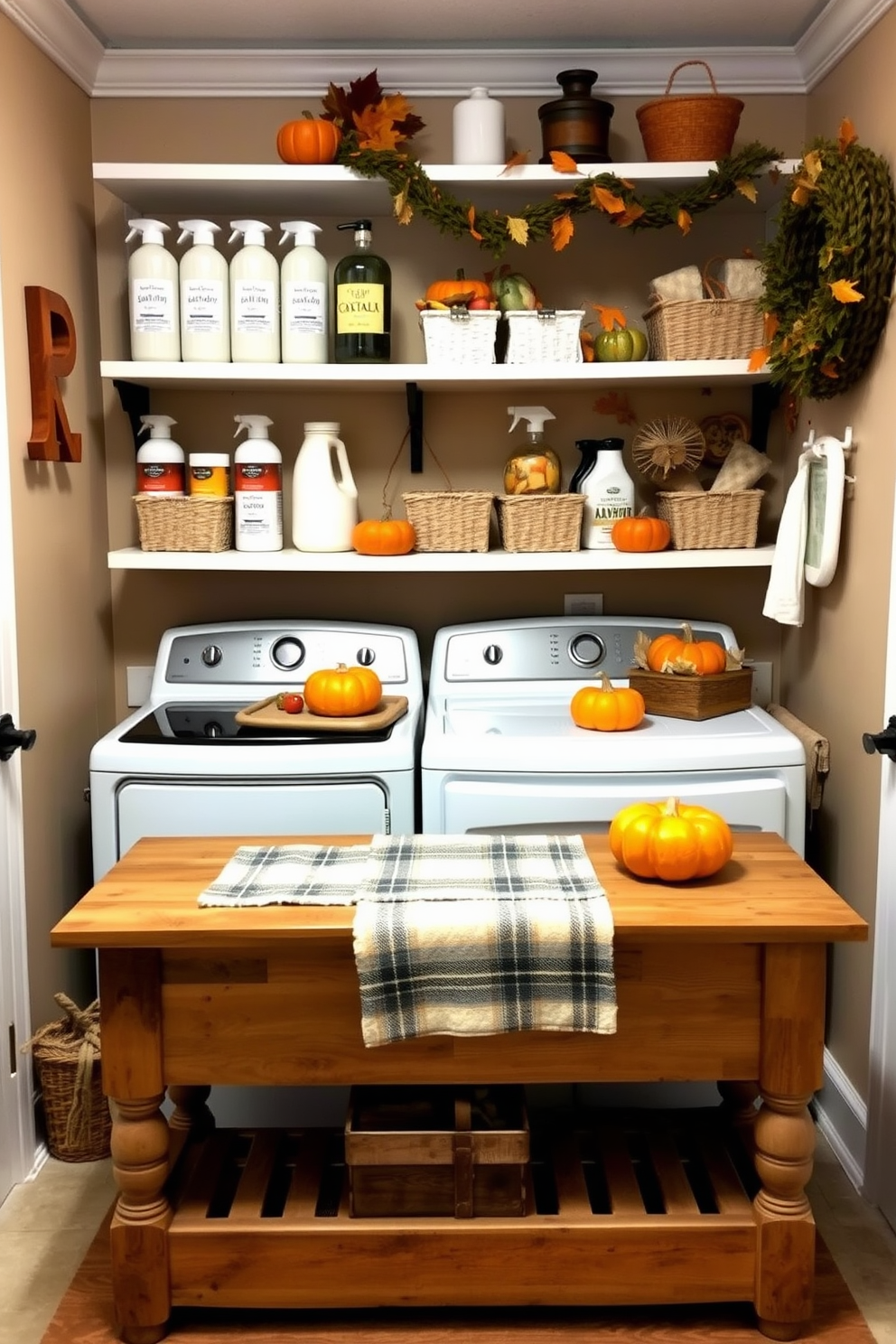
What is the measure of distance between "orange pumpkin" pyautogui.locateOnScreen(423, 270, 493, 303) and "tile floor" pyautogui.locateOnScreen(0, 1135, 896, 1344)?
6.41 ft

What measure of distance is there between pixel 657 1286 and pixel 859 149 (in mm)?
2019

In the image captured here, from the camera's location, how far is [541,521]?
2.85m

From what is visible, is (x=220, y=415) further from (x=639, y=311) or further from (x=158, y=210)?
(x=639, y=311)

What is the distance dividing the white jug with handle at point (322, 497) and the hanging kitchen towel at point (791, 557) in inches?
38.2

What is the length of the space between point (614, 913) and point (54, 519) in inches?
60.4

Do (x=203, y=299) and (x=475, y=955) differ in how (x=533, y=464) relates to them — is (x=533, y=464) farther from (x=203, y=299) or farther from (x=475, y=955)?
(x=475, y=955)

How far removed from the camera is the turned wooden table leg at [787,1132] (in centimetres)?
189

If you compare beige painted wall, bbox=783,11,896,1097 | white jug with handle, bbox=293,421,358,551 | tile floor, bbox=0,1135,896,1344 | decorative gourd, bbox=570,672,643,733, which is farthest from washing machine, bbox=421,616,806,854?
tile floor, bbox=0,1135,896,1344

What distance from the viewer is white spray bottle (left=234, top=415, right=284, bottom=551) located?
115 inches

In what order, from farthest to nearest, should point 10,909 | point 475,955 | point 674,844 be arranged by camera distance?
point 10,909 < point 674,844 < point 475,955

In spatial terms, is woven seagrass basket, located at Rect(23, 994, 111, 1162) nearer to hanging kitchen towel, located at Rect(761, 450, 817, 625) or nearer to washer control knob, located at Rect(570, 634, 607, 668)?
washer control knob, located at Rect(570, 634, 607, 668)

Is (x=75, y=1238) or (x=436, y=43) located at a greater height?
(x=436, y=43)

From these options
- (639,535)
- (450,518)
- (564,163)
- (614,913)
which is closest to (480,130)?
(564,163)

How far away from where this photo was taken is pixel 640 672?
280cm
